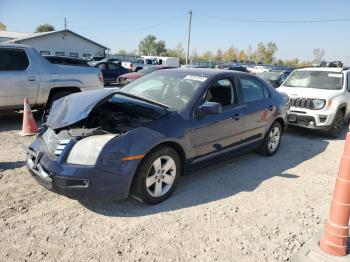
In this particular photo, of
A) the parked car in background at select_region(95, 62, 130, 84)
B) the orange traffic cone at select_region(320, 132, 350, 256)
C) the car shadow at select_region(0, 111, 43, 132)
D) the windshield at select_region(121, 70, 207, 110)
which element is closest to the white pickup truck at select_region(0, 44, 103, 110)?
the car shadow at select_region(0, 111, 43, 132)

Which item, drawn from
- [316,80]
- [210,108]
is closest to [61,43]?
[316,80]

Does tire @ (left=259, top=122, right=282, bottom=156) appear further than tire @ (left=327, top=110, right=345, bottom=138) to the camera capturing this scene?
No

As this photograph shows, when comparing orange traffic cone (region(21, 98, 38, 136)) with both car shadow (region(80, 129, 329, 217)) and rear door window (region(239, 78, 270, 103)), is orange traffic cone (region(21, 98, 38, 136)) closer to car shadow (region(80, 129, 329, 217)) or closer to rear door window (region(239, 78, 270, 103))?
car shadow (region(80, 129, 329, 217))

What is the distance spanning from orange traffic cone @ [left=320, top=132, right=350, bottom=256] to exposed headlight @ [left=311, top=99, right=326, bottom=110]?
5.12m

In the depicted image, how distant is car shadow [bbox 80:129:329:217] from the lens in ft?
12.5

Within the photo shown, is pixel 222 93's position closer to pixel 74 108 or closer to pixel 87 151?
pixel 74 108

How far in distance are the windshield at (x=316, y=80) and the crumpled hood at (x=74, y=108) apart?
20.4ft

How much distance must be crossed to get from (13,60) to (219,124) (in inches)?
206

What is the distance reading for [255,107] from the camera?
538 cm

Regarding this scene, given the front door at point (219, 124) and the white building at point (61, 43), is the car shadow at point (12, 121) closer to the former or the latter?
the front door at point (219, 124)

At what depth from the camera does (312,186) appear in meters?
4.80

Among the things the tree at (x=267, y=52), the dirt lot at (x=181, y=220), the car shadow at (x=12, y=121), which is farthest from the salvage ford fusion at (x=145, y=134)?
the tree at (x=267, y=52)

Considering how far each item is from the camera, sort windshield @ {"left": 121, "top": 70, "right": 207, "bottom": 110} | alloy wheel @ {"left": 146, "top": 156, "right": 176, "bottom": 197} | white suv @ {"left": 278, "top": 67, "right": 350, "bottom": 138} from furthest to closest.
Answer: white suv @ {"left": 278, "top": 67, "right": 350, "bottom": 138}
windshield @ {"left": 121, "top": 70, "right": 207, "bottom": 110}
alloy wheel @ {"left": 146, "top": 156, "right": 176, "bottom": 197}

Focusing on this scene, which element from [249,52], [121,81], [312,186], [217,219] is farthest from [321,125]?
[249,52]
